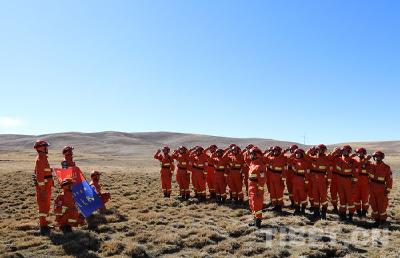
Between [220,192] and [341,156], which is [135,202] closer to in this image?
[220,192]

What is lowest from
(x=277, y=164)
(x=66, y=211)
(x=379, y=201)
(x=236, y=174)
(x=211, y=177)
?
(x=66, y=211)

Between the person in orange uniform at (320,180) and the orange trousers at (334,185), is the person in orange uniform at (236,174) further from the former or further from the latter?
the orange trousers at (334,185)

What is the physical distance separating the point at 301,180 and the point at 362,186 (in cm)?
234

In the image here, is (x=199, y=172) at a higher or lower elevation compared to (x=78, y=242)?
higher

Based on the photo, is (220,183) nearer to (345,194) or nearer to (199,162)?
(199,162)

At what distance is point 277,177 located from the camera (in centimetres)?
1620

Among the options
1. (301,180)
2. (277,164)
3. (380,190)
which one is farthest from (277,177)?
(380,190)

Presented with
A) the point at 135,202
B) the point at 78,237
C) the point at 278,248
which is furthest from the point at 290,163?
the point at 78,237

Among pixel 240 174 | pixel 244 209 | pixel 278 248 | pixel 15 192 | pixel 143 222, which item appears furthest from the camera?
pixel 15 192

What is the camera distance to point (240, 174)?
18.3 metres

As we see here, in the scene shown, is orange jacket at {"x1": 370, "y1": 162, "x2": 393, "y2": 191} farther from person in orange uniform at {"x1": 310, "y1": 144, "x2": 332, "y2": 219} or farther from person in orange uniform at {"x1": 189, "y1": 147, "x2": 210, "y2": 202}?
person in orange uniform at {"x1": 189, "y1": 147, "x2": 210, "y2": 202}

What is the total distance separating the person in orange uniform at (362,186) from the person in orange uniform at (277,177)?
2674 mm

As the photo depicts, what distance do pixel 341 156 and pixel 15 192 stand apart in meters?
15.8

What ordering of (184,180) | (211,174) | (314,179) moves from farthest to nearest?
(184,180)
(211,174)
(314,179)
